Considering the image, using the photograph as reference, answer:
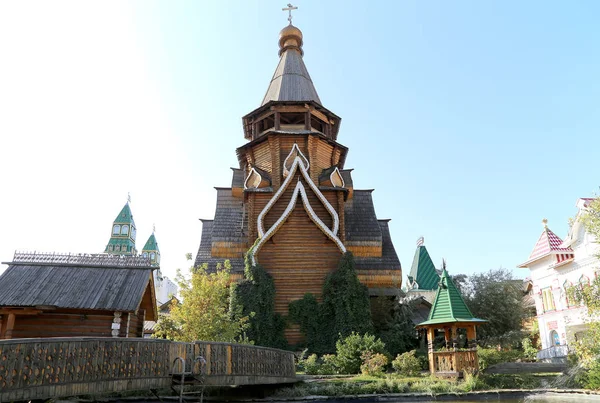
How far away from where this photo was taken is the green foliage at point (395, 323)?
23.7 meters

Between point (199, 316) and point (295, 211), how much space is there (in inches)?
418

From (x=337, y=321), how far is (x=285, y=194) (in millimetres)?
8253

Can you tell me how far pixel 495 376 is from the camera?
16672 mm

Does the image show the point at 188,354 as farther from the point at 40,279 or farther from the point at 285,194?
the point at 285,194

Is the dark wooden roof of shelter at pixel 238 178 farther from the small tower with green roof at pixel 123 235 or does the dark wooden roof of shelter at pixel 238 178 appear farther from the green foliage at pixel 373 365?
the small tower with green roof at pixel 123 235

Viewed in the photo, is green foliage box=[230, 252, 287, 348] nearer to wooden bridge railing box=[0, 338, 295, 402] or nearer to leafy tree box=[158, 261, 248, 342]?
leafy tree box=[158, 261, 248, 342]

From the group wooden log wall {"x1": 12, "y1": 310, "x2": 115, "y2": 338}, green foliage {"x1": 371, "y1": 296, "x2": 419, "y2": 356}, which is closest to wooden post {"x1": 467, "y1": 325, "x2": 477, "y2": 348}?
green foliage {"x1": 371, "y1": 296, "x2": 419, "y2": 356}

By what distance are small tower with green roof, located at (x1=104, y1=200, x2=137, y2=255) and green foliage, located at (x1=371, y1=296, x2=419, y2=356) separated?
208ft

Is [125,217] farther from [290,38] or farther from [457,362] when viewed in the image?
[457,362]

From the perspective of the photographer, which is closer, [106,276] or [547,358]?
[106,276]

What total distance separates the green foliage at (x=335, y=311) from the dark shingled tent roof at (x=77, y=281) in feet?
32.3

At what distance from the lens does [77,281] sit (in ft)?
52.6

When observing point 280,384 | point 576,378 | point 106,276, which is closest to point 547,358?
point 576,378

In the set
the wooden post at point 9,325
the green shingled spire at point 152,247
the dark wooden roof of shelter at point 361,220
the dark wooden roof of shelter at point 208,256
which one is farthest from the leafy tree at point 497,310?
the green shingled spire at point 152,247
